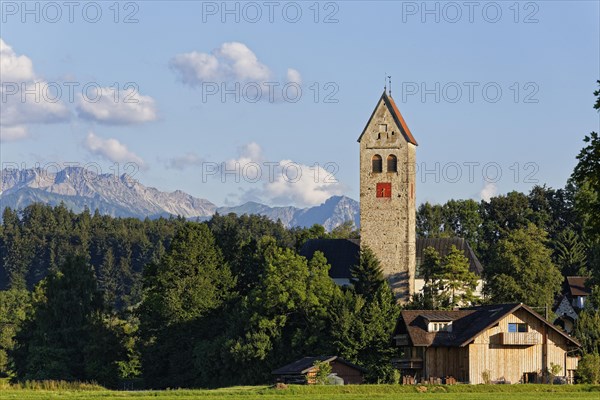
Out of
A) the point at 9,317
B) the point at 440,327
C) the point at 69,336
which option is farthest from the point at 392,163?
the point at 9,317

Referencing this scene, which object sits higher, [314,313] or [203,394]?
[314,313]

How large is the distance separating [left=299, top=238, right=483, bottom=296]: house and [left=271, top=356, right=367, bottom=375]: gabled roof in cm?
2382

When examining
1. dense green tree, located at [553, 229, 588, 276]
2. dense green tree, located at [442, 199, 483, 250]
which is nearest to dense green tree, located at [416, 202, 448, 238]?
dense green tree, located at [442, 199, 483, 250]

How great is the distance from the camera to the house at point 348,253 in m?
103

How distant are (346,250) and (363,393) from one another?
4392 cm

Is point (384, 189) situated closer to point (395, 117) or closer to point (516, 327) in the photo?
point (395, 117)

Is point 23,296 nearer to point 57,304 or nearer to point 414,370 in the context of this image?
point 57,304

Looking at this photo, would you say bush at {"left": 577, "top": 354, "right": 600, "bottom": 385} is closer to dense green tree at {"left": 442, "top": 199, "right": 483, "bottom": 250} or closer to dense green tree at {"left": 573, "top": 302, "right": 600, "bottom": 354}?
dense green tree at {"left": 573, "top": 302, "right": 600, "bottom": 354}

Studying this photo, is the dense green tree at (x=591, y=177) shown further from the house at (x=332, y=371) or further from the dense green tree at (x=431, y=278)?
the dense green tree at (x=431, y=278)

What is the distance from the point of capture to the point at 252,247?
99.2 metres

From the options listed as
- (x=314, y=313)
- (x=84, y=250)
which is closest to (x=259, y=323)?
(x=314, y=313)

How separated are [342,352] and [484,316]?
9.47 m

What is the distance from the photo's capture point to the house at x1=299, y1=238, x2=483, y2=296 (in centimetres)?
10294

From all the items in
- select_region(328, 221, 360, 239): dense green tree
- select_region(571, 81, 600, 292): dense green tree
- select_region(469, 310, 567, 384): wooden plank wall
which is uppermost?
select_region(328, 221, 360, 239): dense green tree
